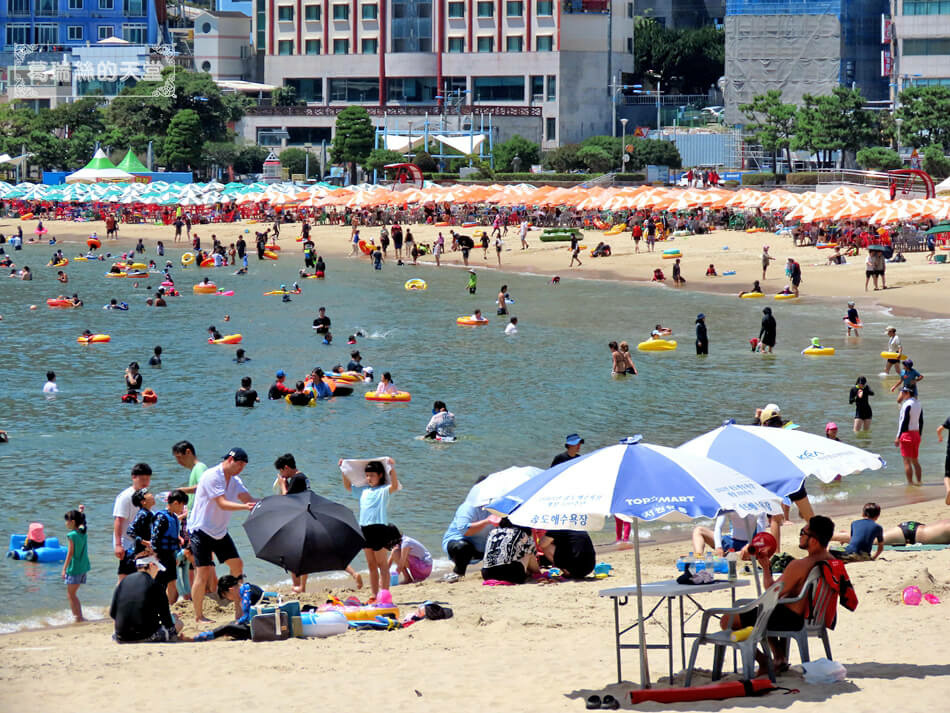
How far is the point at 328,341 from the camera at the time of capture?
1551 inches

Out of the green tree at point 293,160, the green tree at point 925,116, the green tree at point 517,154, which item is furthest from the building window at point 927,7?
the green tree at point 293,160

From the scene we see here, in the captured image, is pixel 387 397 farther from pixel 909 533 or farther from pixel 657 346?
pixel 909 533

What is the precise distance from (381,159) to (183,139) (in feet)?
53.8

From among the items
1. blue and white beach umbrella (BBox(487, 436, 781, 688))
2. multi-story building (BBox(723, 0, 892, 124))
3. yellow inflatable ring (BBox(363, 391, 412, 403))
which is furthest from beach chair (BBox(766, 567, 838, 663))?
multi-story building (BBox(723, 0, 892, 124))

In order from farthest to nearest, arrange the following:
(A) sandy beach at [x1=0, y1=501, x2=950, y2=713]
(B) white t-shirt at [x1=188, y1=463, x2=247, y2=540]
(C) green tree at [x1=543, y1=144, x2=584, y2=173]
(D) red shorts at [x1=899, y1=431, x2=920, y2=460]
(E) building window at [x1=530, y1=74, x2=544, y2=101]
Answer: (E) building window at [x1=530, y1=74, x2=544, y2=101], (C) green tree at [x1=543, y1=144, x2=584, y2=173], (D) red shorts at [x1=899, y1=431, x2=920, y2=460], (B) white t-shirt at [x1=188, y1=463, x2=247, y2=540], (A) sandy beach at [x1=0, y1=501, x2=950, y2=713]

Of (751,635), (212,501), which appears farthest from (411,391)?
(751,635)

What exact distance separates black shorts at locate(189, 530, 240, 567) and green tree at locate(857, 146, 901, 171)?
79035 mm

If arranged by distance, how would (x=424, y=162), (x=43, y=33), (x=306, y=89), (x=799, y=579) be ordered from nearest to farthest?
1. (x=799, y=579)
2. (x=424, y=162)
3. (x=306, y=89)
4. (x=43, y=33)

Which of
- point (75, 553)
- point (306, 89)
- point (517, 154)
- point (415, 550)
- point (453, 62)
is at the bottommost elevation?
point (415, 550)

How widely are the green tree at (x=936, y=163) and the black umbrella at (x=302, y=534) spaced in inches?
3028

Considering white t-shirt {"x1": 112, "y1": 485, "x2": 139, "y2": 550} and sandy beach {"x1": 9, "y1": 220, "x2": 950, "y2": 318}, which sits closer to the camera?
white t-shirt {"x1": 112, "y1": 485, "x2": 139, "y2": 550}

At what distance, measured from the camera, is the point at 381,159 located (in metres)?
103

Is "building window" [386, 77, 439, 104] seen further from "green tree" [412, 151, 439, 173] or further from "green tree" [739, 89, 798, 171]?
"green tree" [739, 89, 798, 171]

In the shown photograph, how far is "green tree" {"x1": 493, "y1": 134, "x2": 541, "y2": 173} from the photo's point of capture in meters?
105
